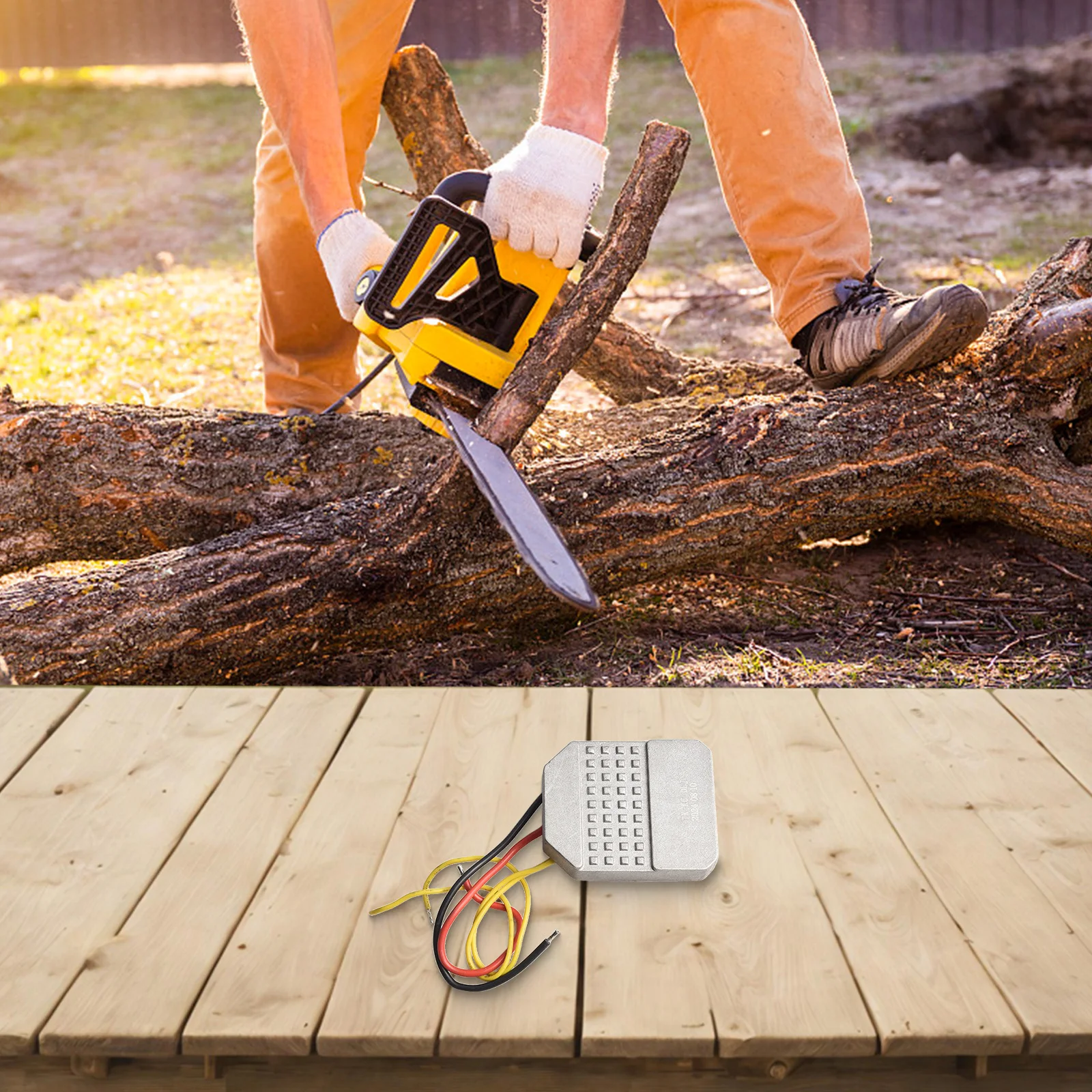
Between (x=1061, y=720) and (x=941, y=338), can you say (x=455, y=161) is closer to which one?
(x=941, y=338)

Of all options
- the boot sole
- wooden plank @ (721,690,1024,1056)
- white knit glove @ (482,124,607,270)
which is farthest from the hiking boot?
wooden plank @ (721,690,1024,1056)

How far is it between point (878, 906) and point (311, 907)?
2.25ft

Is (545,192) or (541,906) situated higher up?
(545,192)

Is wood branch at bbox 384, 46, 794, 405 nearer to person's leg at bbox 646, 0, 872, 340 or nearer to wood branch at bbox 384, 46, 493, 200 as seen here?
wood branch at bbox 384, 46, 493, 200

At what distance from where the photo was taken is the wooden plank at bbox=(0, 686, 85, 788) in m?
1.78

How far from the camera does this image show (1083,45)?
7867 millimetres

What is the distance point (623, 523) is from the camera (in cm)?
229

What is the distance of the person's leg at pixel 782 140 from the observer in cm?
240

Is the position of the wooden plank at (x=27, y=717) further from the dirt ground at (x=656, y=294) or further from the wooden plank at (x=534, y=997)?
the wooden plank at (x=534, y=997)

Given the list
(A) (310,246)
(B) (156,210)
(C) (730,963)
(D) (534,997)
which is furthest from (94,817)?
(B) (156,210)

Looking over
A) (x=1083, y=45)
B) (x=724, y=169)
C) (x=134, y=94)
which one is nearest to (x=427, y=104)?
(x=724, y=169)

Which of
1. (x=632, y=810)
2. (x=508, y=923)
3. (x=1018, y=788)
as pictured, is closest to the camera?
(x=508, y=923)

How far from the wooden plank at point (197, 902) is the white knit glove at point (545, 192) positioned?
33.5 inches

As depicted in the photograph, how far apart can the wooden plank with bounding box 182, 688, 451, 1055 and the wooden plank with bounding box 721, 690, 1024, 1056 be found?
561 mm
